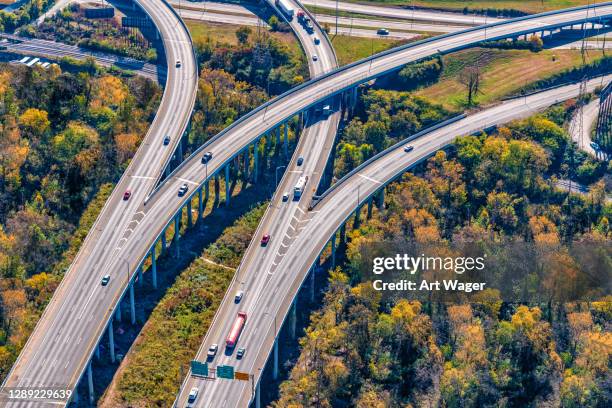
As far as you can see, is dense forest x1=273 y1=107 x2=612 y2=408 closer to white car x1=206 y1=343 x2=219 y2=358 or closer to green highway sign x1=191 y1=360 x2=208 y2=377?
white car x1=206 y1=343 x2=219 y2=358

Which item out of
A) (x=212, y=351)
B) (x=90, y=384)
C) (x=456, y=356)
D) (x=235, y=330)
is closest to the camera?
(x=90, y=384)

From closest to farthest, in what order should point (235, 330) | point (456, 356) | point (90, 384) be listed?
point (90, 384)
point (235, 330)
point (456, 356)

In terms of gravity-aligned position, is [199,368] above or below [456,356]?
below

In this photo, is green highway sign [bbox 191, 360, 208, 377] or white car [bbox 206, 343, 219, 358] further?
white car [bbox 206, 343, 219, 358]

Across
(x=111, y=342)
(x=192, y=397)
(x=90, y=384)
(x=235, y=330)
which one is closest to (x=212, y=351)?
(x=235, y=330)

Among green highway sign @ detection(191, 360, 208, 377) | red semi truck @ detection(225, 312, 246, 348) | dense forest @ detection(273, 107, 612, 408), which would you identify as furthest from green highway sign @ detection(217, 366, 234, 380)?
dense forest @ detection(273, 107, 612, 408)

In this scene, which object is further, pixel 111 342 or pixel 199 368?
pixel 111 342

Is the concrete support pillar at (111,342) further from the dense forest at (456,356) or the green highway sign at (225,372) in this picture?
the dense forest at (456,356)

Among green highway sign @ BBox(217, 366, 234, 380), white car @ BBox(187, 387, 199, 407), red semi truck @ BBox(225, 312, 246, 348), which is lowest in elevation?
white car @ BBox(187, 387, 199, 407)

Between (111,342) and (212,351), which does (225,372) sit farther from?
(111,342)
